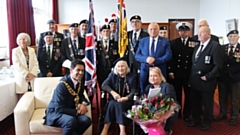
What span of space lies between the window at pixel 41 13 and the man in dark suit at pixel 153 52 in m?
4.23

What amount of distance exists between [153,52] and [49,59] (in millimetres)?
1629

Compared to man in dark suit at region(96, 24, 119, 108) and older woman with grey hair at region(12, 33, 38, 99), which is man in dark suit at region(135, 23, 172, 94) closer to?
man in dark suit at region(96, 24, 119, 108)

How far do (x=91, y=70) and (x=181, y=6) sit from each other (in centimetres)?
554

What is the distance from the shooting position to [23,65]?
11.3 feet

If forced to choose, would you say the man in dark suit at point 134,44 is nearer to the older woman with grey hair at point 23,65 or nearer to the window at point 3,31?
the older woman with grey hair at point 23,65

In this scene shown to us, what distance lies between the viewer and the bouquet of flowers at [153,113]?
2.11 metres

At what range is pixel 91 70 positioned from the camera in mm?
3498

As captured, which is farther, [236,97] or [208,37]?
[236,97]

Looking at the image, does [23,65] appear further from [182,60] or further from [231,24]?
[231,24]

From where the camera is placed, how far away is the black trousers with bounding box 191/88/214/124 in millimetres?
3164

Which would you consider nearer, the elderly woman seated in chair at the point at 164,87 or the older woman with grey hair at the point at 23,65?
the elderly woman seated in chair at the point at 164,87

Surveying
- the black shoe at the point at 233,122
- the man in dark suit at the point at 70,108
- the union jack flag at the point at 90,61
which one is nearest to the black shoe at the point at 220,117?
the black shoe at the point at 233,122

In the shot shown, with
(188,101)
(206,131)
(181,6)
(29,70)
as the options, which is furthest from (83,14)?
(206,131)

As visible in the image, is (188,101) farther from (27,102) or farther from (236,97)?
(27,102)
